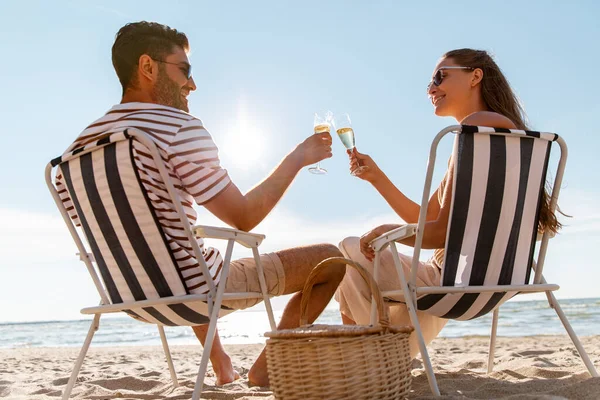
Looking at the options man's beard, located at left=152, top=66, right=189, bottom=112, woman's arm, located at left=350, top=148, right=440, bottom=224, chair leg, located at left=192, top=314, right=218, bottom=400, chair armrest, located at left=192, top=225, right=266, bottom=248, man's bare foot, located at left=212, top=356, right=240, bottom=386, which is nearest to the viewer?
chair leg, located at left=192, top=314, right=218, bottom=400

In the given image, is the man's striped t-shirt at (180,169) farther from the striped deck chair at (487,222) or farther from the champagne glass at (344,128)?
the champagne glass at (344,128)

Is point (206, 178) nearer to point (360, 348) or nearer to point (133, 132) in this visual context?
point (133, 132)

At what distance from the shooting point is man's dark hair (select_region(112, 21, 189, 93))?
2.81 meters

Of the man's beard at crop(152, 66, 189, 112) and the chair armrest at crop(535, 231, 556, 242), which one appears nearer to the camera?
the chair armrest at crop(535, 231, 556, 242)

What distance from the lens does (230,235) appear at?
7.81 ft

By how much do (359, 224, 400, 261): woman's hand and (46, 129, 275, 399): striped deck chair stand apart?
0.51 m

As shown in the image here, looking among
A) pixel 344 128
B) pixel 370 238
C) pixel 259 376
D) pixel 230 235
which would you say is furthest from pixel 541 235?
pixel 259 376

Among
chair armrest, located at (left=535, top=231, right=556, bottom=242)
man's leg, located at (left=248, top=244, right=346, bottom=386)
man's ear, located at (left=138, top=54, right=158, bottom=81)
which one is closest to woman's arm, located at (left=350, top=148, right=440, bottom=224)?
man's leg, located at (left=248, top=244, right=346, bottom=386)

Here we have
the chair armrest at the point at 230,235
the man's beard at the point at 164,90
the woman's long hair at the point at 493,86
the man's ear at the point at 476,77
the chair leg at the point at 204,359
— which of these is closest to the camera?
the chair leg at the point at 204,359

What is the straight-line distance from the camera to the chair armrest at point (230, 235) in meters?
2.25

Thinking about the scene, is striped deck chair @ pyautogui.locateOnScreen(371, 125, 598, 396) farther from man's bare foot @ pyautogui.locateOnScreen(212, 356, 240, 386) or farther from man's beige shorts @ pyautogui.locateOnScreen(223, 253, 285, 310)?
man's bare foot @ pyautogui.locateOnScreen(212, 356, 240, 386)

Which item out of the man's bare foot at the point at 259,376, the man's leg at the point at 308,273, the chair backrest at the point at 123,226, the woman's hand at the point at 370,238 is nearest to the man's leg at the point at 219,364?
the man's bare foot at the point at 259,376

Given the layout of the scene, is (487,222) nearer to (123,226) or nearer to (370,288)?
(370,288)

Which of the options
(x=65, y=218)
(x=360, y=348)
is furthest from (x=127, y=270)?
(x=360, y=348)
